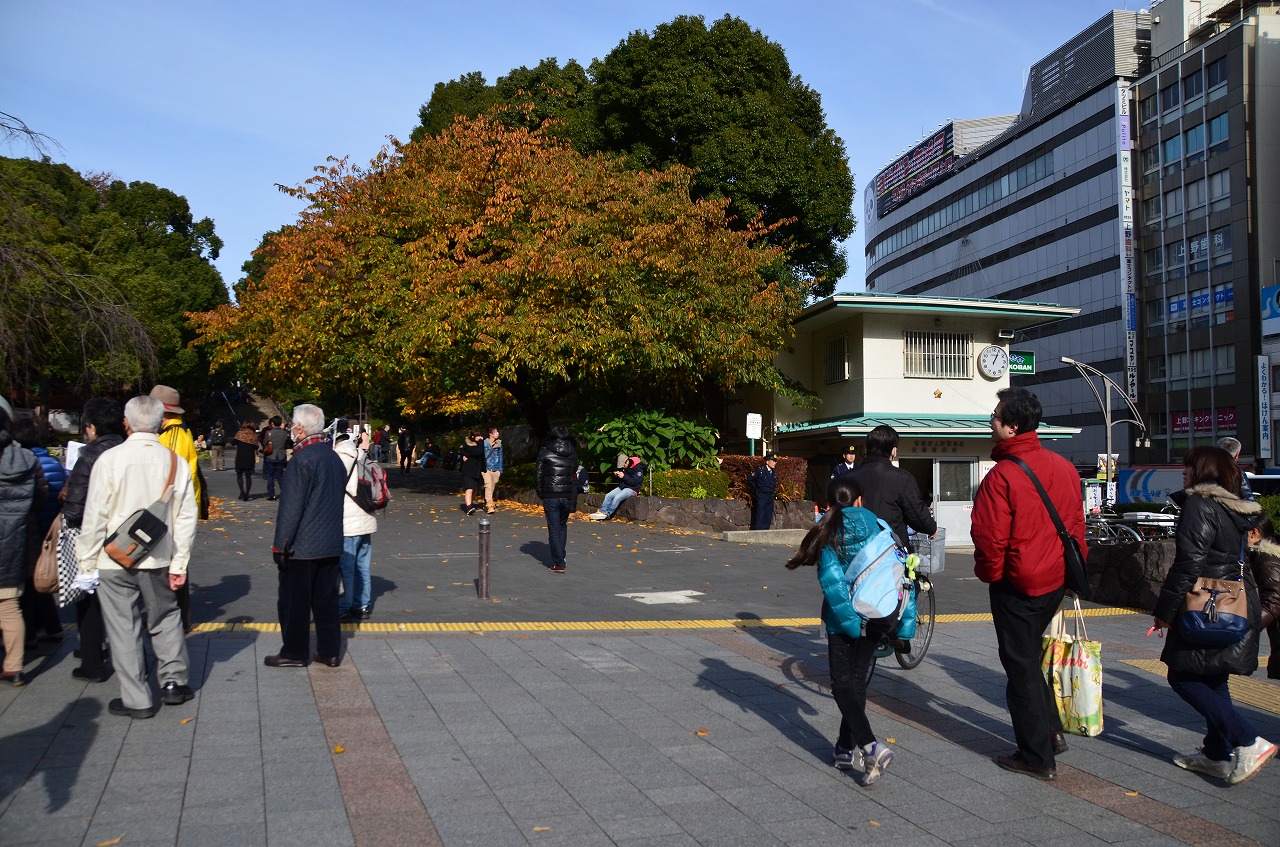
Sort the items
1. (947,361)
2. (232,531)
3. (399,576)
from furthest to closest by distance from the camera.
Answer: (947,361) < (232,531) < (399,576)

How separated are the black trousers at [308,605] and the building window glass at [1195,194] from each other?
54.6m

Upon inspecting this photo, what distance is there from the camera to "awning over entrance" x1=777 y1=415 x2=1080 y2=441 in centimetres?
2291

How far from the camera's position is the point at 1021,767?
533 centimetres

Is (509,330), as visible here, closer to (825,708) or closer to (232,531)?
(232,531)

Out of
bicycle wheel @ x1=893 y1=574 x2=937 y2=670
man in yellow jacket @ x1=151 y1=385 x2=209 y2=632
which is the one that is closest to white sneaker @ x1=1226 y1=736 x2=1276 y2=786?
bicycle wheel @ x1=893 y1=574 x2=937 y2=670

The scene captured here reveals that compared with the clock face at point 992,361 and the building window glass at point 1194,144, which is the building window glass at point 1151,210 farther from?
the clock face at point 992,361

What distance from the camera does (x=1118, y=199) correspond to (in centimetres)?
5578

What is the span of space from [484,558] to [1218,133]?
170 ft

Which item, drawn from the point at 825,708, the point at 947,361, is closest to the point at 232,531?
the point at 825,708

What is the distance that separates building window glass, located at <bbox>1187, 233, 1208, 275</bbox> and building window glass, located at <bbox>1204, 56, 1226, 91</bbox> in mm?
7220

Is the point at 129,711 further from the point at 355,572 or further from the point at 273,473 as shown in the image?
the point at 273,473

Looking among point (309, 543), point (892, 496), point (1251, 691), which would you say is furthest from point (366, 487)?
point (1251, 691)

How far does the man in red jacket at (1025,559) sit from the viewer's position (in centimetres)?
516

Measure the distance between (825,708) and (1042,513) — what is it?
7.34ft
